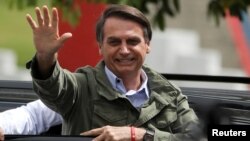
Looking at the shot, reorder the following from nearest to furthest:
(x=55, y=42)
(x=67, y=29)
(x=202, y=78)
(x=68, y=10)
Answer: (x=55, y=42), (x=202, y=78), (x=68, y=10), (x=67, y=29)

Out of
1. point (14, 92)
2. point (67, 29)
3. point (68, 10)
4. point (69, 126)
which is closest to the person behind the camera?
point (69, 126)

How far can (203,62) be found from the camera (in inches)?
536

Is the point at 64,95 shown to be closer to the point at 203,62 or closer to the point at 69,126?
the point at 69,126

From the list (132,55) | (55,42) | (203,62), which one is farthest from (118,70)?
(203,62)

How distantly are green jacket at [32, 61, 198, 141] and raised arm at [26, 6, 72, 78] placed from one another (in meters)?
0.07

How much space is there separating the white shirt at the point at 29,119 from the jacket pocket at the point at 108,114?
0.28m

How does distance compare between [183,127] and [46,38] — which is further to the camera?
[183,127]

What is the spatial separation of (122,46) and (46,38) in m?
0.35

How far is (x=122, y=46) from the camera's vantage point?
3369 mm

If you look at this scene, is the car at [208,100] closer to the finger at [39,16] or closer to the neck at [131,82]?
the neck at [131,82]

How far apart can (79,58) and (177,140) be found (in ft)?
16.2

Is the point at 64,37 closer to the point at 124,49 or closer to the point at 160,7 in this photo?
the point at 124,49

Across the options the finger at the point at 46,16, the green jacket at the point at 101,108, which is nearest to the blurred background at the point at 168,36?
the green jacket at the point at 101,108

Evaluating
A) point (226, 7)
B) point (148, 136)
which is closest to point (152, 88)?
point (148, 136)
